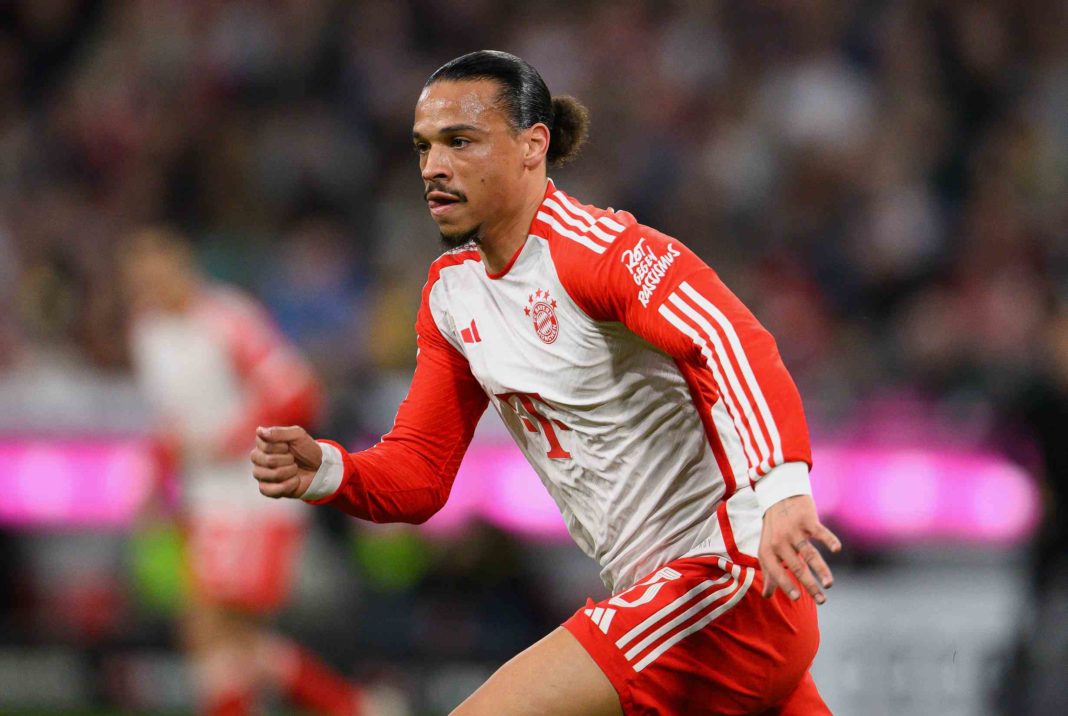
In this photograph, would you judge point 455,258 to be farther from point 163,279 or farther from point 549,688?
point 163,279

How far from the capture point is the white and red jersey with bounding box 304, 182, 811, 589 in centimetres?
308

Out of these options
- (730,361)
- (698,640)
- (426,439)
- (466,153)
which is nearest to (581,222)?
(466,153)

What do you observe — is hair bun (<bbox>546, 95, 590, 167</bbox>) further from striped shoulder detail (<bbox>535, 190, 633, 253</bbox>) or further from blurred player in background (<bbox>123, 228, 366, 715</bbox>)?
blurred player in background (<bbox>123, 228, 366, 715</bbox>)

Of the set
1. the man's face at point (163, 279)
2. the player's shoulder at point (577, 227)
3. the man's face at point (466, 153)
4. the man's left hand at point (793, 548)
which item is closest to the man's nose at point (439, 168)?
the man's face at point (466, 153)

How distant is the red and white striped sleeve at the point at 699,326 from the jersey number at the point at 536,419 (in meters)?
0.28

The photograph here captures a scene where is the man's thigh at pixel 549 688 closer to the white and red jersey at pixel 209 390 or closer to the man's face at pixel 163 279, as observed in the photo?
the white and red jersey at pixel 209 390

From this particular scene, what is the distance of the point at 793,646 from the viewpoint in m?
3.31

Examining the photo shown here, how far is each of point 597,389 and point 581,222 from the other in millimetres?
368

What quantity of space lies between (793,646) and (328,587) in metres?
5.01

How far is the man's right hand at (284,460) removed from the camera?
329 cm

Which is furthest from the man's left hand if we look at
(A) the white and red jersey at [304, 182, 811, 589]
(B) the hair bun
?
(B) the hair bun

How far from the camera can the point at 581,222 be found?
338 centimetres

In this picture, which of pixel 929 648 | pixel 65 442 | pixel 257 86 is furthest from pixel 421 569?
pixel 257 86

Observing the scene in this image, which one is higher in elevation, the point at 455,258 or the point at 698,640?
the point at 455,258
